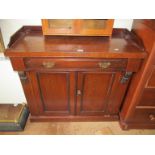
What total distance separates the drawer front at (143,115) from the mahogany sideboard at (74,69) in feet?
0.53

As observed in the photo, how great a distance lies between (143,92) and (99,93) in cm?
35

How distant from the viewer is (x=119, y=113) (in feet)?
4.77

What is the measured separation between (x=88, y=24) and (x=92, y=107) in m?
0.75

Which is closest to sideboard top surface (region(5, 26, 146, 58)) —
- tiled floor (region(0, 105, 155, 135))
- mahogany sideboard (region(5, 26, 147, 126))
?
mahogany sideboard (region(5, 26, 147, 126))

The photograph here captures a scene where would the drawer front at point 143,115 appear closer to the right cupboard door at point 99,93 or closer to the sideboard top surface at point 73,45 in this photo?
the right cupboard door at point 99,93

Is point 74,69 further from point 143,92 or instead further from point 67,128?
Answer: point 67,128

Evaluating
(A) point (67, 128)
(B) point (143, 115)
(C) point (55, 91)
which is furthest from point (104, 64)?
(A) point (67, 128)

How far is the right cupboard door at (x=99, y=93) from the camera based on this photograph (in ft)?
3.61

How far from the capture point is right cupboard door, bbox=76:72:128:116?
110 cm

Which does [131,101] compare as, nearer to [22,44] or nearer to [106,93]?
[106,93]

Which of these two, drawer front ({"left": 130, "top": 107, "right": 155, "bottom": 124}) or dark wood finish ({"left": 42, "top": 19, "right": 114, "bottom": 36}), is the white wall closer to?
dark wood finish ({"left": 42, "top": 19, "right": 114, "bottom": 36})

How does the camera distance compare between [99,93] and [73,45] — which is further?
[99,93]

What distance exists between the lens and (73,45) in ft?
3.28
